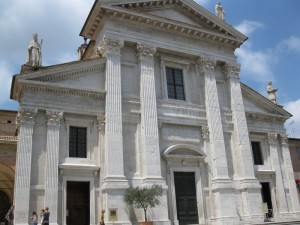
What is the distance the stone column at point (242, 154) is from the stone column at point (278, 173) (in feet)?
Result: 8.76

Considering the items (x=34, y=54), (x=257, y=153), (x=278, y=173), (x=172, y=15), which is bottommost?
(x=278, y=173)

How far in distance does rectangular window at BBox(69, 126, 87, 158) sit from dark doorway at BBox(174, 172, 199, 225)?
5.45 m

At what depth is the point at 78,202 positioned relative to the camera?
16906mm

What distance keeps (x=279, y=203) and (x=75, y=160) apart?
13.9 m

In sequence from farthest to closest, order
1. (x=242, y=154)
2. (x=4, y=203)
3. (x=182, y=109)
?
1. (x=4, y=203)
2. (x=242, y=154)
3. (x=182, y=109)

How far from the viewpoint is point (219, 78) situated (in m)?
23.2

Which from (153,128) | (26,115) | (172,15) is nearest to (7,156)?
(26,115)

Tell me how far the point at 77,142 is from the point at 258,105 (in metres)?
13.8

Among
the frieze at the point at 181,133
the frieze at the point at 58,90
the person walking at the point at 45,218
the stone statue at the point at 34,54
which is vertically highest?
the stone statue at the point at 34,54

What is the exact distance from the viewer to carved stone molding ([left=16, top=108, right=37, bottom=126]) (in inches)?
635

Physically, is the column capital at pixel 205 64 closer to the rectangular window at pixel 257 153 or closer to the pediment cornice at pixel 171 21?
the pediment cornice at pixel 171 21

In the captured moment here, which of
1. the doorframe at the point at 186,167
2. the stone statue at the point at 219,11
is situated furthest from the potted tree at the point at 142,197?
the stone statue at the point at 219,11

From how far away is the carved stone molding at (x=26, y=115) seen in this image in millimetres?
16125

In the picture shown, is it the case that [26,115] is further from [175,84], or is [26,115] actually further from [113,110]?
[175,84]
